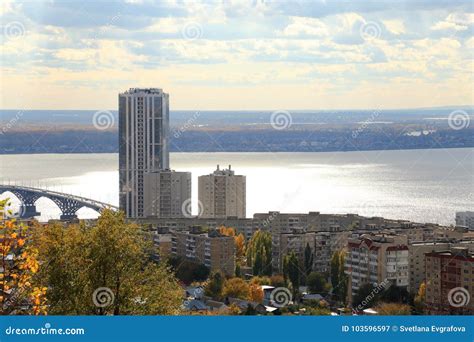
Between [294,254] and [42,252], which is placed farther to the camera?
[294,254]

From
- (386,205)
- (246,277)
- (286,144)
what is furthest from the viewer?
(286,144)

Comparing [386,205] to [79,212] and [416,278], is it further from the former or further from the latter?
[416,278]

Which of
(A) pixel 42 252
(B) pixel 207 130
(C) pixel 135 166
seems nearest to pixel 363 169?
(B) pixel 207 130

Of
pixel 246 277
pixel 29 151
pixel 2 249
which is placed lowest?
pixel 246 277

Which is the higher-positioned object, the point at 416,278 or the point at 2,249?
the point at 2,249

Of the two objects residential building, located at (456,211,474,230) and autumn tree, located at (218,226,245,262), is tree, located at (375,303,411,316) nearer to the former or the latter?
autumn tree, located at (218,226,245,262)
